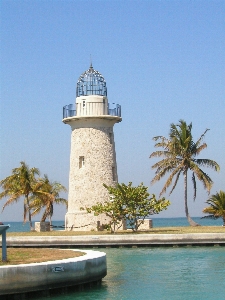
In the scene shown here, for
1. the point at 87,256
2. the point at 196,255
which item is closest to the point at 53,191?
the point at 196,255

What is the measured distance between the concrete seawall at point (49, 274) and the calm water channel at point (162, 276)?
1.33 ft

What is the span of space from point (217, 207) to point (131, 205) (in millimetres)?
9061

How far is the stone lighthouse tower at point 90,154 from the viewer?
4384 centimetres

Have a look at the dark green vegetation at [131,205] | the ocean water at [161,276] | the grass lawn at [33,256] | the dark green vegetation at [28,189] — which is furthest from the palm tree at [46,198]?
the grass lawn at [33,256]

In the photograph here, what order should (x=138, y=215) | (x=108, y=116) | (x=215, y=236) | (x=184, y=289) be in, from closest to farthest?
(x=184, y=289) → (x=215, y=236) → (x=138, y=215) → (x=108, y=116)

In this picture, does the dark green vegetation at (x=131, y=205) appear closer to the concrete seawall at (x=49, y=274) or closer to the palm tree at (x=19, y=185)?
the palm tree at (x=19, y=185)

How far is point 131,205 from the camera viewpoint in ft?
130

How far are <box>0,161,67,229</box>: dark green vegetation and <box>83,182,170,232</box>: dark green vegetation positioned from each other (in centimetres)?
721

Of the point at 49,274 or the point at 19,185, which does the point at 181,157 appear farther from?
the point at 49,274

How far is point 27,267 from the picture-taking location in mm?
17828

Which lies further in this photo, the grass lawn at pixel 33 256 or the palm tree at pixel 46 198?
the palm tree at pixel 46 198

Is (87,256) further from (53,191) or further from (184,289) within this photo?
(53,191)

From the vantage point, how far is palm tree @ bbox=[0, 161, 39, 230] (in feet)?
151

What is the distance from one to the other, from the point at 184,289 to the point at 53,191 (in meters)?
31.2
